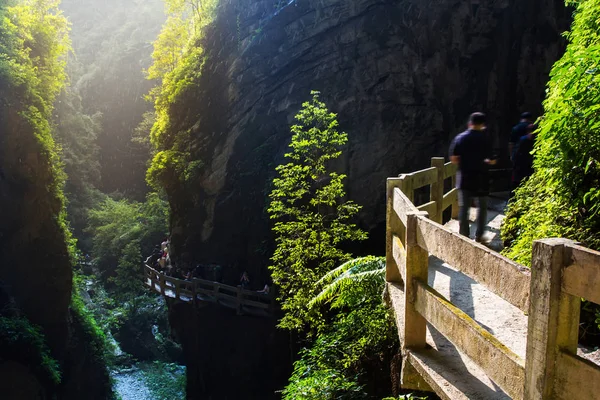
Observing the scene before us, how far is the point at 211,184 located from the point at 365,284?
565 inches

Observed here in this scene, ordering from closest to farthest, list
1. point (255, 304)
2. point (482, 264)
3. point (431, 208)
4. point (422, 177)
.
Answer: point (482, 264)
point (422, 177)
point (431, 208)
point (255, 304)

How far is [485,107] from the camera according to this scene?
57.2 feet

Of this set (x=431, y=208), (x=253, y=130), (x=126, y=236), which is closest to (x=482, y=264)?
(x=431, y=208)

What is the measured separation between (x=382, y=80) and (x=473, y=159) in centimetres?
1253

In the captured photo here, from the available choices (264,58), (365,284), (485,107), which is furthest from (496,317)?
(264,58)

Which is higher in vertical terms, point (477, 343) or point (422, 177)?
point (422, 177)

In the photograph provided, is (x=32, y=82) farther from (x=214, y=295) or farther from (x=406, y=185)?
(x=406, y=185)

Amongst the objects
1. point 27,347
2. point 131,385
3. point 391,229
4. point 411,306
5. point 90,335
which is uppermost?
point 391,229

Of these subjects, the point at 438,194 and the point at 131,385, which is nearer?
the point at 438,194

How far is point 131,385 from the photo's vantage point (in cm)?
2544

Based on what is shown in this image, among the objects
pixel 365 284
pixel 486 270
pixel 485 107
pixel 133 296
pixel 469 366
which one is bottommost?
pixel 133 296

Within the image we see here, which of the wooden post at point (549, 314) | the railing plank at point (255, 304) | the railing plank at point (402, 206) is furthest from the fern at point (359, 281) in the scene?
the railing plank at point (255, 304)

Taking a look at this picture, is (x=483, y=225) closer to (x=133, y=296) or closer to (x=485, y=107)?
(x=485, y=107)

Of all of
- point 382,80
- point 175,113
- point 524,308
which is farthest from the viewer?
point 175,113
